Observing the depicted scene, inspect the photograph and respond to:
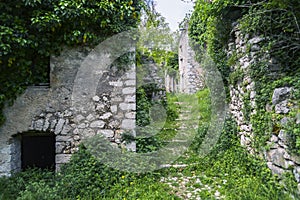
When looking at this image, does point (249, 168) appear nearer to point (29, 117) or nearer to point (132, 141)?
point (132, 141)

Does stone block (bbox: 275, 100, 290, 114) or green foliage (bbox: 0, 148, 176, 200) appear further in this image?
green foliage (bbox: 0, 148, 176, 200)

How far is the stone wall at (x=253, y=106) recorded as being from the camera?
2.67 metres

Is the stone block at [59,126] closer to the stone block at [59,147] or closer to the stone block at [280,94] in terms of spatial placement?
the stone block at [59,147]

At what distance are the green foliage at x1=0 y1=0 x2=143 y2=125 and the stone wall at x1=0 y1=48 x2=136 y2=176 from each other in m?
0.19

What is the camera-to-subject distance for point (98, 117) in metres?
3.89

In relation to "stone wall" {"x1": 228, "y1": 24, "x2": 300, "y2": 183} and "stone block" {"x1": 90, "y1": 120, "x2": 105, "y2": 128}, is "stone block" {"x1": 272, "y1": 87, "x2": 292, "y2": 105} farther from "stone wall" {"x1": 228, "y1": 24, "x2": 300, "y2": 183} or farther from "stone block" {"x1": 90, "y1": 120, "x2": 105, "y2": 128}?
→ "stone block" {"x1": 90, "y1": 120, "x2": 105, "y2": 128}

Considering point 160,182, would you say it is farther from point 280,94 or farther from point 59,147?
point 280,94

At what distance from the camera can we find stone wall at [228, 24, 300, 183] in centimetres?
267

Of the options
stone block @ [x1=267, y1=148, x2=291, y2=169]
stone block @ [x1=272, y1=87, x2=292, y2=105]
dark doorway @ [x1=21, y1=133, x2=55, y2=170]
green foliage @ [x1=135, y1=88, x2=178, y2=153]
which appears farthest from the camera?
dark doorway @ [x1=21, y1=133, x2=55, y2=170]

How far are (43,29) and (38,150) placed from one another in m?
2.77

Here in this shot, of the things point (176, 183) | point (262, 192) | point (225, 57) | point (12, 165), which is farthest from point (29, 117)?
point (225, 57)

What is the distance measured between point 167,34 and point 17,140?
49.9 feet

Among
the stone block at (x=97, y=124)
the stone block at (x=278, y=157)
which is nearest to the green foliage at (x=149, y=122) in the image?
the stone block at (x=97, y=124)

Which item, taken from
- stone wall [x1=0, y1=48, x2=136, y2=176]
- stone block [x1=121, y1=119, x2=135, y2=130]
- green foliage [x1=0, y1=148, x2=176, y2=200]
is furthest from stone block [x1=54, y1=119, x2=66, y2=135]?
stone block [x1=121, y1=119, x2=135, y2=130]
